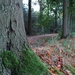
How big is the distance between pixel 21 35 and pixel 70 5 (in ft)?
38.4

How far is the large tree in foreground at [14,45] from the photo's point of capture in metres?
3.35

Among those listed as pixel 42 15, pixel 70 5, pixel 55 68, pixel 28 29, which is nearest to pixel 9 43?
pixel 55 68

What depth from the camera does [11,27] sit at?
136 inches

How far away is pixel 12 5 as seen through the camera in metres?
3.46

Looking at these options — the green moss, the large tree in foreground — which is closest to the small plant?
the large tree in foreground

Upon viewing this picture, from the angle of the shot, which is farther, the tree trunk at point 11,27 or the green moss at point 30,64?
the green moss at point 30,64

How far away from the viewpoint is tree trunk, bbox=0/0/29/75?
3.35 metres

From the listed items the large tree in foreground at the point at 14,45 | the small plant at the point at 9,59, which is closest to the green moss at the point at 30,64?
the large tree in foreground at the point at 14,45

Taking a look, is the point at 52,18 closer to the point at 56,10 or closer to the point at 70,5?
the point at 56,10

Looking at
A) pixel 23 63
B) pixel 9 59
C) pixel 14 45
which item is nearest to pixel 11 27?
pixel 14 45

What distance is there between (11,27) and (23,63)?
0.67 metres

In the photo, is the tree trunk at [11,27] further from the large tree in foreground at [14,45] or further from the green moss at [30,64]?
the green moss at [30,64]

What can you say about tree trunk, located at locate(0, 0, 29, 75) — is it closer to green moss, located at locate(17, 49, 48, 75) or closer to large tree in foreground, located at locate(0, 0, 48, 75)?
large tree in foreground, located at locate(0, 0, 48, 75)

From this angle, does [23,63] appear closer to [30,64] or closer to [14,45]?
[30,64]
